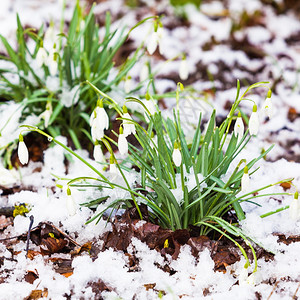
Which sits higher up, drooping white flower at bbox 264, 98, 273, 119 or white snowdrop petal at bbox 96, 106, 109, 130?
white snowdrop petal at bbox 96, 106, 109, 130

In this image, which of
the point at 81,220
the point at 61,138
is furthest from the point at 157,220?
the point at 61,138

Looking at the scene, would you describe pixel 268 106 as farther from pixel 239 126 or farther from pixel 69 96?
pixel 69 96

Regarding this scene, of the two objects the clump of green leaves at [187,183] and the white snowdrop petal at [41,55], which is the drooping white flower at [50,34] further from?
the clump of green leaves at [187,183]

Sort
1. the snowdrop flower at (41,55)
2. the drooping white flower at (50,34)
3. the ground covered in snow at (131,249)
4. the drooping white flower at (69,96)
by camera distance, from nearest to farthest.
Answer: the ground covered in snow at (131,249) < the snowdrop flower at (41,55) < the drooping white flower at (69,96) < the drooping white flower at (50,34)

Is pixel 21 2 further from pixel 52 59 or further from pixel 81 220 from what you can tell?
pixel 81 220

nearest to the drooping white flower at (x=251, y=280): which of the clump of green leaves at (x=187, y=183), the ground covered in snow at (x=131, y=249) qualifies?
the ground covered in snow at (x=131, y=249)

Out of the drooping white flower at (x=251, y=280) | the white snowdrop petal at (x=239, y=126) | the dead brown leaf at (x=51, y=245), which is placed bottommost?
the drooping white flower at (x=251, y=280)

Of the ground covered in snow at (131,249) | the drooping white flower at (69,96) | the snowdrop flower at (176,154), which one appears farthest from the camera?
the drooping white flower at (69,96)

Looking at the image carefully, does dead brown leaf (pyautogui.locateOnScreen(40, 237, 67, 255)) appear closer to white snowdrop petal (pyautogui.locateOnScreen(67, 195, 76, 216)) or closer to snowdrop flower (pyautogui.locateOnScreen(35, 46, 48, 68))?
white snowdrop petal (pyautogui.locateOnScreen(67, 195, 76, 216))

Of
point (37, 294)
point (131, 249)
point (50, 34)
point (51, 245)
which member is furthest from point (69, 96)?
point (37, 294)

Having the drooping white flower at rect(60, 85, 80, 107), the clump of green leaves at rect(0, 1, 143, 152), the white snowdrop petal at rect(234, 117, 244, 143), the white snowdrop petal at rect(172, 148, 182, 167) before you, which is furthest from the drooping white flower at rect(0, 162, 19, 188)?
the white snowdrop petal at rect(234, 117, 244, 143)

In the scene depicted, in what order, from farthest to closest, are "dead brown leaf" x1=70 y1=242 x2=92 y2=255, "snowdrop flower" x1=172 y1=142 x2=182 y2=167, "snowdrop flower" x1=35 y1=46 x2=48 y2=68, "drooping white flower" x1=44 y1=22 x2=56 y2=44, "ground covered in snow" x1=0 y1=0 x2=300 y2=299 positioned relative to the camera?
"drooping white flower" x1=44 y1=22 x2=56 y2=44, "snowdrop flower" x1=35 y1=46 x2=48 y2=68, "dead brown leaf" x1=70 y1=242 x2=92 y2=255, "ground covered in snow" x1=0 y1=0 x2=300 y2=299, "snowdrop flower" x1=172 y1=142 x2=182 y2=167
